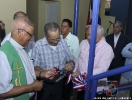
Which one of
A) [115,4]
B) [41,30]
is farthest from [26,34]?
[115,4]

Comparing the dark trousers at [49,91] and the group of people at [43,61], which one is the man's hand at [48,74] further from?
the dark trousers at [49,91]

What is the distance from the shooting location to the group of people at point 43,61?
1.72 m

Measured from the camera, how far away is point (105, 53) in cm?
236

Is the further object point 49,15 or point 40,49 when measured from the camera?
point 49,15

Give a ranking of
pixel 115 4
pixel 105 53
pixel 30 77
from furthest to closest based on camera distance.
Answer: pixel 115 4 < pixel 105 53 < pixel 30 77

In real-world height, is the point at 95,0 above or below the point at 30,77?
above

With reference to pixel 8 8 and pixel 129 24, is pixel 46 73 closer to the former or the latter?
pixel 8 8

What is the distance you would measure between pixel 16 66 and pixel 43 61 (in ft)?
2.65

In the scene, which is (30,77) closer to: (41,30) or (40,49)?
(40,49)

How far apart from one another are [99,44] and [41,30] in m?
3.28

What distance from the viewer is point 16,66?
1740 mm

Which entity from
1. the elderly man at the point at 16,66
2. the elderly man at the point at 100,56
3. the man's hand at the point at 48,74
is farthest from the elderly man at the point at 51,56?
the elderly man at the point at 16,66

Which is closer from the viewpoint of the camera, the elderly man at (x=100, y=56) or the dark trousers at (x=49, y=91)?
the elderly man at (x=100, y=56)

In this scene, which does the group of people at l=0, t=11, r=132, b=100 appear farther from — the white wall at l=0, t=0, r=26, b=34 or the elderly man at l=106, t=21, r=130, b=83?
the white wall at l=0, t=0, r=26, b=34
